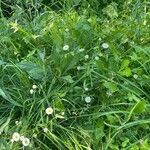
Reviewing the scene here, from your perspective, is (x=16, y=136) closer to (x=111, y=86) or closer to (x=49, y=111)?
(x=49, y=111)

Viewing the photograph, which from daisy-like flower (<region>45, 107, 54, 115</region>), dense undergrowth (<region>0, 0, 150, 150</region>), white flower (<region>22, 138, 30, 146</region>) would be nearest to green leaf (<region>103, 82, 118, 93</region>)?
dense undergrowth (<region>0, 0, 150, 150</region>)

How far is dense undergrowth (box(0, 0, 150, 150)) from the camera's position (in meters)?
2.52

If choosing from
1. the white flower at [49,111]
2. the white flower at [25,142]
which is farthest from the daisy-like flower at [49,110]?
the white flower at [25,142]

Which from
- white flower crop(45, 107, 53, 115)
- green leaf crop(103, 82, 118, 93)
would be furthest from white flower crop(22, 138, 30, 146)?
green leaf crop(103, 82, 118, 93)

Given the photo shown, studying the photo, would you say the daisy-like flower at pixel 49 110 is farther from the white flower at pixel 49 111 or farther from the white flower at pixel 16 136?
the white flower at pixel 16 136

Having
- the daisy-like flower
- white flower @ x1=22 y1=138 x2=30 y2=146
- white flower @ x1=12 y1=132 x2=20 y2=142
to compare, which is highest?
the daisy-like flower

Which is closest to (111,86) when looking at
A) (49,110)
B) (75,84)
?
(75,84)

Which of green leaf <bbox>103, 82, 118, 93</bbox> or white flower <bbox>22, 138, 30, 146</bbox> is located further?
green leaf <bbox>103, 82, 118, 93</bbox>

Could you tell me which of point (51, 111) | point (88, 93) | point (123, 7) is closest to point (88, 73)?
point (88, 93)

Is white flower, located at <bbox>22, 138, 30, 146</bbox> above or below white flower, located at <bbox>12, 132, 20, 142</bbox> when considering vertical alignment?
Result: below

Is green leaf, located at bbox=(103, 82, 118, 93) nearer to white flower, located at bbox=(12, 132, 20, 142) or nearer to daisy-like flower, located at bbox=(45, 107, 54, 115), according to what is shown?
daisy-like flower, located at bbox=(45, 107, 54, 115)

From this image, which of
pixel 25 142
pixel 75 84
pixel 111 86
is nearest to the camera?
pixel 25 142

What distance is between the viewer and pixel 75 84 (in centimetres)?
272

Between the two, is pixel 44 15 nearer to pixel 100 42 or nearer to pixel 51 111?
pixel 100 42
